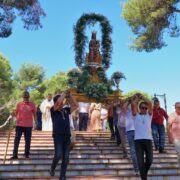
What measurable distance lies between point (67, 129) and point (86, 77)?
43.1 ft

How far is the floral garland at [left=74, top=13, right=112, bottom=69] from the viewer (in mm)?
21234

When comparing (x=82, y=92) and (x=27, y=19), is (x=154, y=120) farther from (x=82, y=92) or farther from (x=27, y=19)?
(x=82, y=92)

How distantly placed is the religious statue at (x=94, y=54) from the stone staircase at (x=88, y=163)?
1002cm

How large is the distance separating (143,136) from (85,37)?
50.3ft

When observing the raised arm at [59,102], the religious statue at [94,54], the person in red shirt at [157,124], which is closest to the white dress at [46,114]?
the person in red shirt at [157,124]

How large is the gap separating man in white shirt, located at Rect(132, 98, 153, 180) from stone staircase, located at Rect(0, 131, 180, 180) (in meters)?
0.57

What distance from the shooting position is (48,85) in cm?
5272

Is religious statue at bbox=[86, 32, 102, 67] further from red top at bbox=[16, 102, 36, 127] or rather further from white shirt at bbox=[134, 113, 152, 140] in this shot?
white shirt at bbox=[134, 113, 152, 140]

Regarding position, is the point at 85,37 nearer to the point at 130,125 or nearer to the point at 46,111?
the point at 46,111

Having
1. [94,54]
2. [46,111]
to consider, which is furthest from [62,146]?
[94,54]

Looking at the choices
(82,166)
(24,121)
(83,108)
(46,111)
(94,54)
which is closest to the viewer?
(82,166)

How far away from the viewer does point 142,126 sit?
6.99 meters

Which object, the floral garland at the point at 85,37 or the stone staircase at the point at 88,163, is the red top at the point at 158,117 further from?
the floral garland at the point at 85,37

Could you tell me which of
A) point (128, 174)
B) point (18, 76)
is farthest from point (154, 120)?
point (18, 76)
